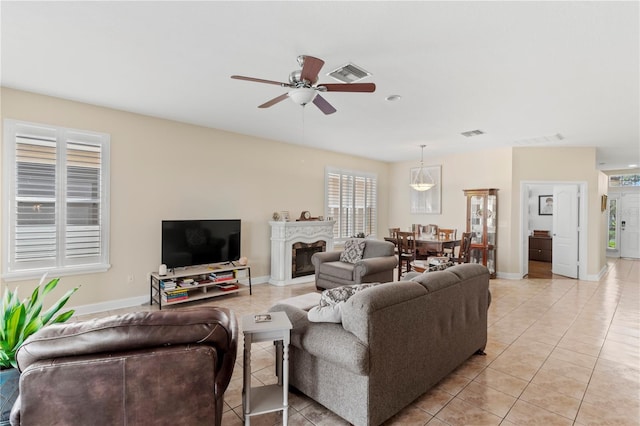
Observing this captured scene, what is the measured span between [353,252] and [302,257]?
47.5 inches

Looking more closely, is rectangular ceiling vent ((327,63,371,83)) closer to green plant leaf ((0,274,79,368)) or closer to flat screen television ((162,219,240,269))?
green plant leaf ((0,274,79,368))

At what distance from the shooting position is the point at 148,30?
7.74 feet

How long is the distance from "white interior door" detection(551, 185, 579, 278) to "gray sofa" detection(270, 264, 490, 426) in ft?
19.0

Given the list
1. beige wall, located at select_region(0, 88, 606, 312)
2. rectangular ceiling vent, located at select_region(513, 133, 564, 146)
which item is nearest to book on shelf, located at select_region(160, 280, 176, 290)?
beige wall, located at select_region(0, 88, 606, 312)

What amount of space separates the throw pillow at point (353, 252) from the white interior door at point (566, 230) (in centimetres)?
482

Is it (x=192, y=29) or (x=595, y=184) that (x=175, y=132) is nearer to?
(x=192, y=29)

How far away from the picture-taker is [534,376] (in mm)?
2643

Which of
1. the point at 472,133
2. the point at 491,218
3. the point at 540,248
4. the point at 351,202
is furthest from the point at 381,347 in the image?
Answer: the point at 540,248

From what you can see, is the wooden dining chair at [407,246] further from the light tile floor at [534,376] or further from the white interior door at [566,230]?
the white interior door at [566,230]

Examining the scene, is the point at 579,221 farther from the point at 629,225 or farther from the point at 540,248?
the point at 629,225

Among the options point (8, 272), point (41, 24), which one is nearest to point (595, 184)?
point (41, 24)

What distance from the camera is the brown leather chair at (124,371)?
129cm

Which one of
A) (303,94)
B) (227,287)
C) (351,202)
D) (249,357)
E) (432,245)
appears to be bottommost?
(227,287)

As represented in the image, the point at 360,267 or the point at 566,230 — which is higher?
the point at 566,230
